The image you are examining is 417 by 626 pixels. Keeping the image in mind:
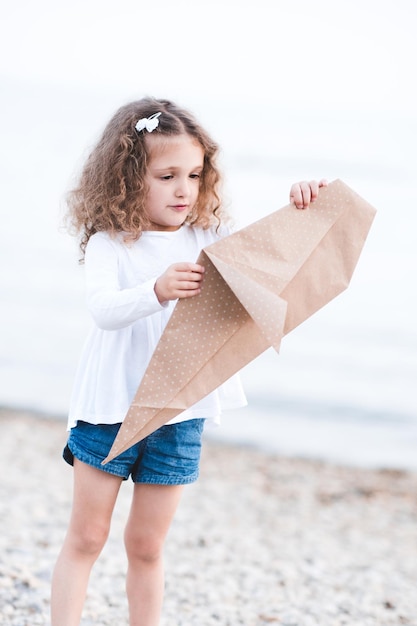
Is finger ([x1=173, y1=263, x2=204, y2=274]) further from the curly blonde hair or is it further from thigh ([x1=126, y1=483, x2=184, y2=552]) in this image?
thigh ([x1=126, y1=483, x2=184, y2=552])

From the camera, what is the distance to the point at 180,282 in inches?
85.5

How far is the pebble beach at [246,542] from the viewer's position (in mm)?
3820

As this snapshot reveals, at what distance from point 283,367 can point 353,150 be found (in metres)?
19.0

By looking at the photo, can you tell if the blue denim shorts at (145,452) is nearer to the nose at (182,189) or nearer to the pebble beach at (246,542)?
the nose at (182,189)

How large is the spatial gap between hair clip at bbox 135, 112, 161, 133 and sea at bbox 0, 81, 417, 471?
0.71 ft

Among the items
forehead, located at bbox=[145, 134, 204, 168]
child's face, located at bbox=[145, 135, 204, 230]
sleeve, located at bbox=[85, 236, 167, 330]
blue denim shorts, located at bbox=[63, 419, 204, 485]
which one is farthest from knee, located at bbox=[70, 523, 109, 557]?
forehead, located at bbox=[145, 134, 204, 168]

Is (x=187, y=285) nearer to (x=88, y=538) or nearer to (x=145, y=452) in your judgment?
(x=145, y=452)

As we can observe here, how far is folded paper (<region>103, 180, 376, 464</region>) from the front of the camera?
2195 millimetres

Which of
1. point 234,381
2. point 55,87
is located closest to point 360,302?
point 234,381

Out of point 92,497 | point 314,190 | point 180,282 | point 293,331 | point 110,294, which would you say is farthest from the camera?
point 293,331

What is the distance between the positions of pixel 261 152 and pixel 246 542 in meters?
24.3

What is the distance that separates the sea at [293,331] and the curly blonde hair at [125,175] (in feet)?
0.41

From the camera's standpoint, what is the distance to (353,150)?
28156 millimetres

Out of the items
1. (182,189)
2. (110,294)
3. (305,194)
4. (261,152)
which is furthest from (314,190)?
(261,152)
